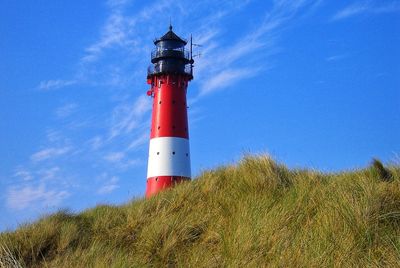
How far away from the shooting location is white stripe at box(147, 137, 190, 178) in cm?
1978

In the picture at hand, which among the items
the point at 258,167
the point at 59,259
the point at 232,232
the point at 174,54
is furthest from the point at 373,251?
the point at 174,54

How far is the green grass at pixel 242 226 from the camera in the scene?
4539 mm

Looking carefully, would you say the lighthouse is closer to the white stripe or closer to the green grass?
the white stripe

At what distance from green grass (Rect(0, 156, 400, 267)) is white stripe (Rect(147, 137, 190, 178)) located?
462 inches

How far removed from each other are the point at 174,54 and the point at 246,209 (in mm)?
17343

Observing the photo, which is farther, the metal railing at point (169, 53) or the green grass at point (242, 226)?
the metal railing at point (169, 53)

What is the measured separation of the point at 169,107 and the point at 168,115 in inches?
18.7

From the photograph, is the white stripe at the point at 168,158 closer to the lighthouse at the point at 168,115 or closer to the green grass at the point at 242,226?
the lighthouse at the point at 168,115

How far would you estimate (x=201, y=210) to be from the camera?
662 centimetres

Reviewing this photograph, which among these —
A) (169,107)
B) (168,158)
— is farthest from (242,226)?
(169,107)

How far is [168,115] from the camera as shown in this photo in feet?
67.1

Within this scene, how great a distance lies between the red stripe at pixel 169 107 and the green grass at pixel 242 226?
40.4ft

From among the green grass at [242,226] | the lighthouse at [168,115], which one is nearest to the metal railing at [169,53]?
the lighthouse at [168,115]

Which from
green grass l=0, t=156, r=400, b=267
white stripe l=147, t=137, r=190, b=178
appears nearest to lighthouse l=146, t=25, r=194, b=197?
white stripe l=147, t=137, r=190, b=178
